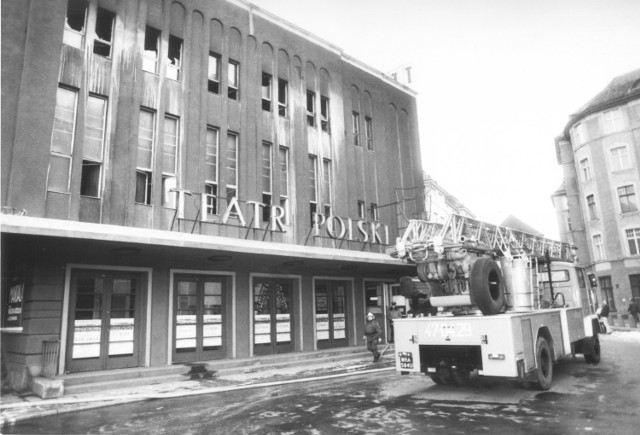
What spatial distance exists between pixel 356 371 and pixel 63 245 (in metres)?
8.73

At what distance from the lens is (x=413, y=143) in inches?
977

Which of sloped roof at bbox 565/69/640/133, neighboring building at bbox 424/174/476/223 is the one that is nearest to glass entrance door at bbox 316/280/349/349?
sloped roof at bbox 565/69/640/133

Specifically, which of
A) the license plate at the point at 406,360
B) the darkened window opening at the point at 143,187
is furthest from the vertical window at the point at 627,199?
the darkened window opening at the point at 143,187

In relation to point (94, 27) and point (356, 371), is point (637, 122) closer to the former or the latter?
point (356, 371)

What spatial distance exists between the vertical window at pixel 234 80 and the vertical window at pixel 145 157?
3512 mm

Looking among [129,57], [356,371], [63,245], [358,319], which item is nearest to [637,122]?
[358,319]

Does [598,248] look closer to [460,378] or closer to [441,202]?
[441,202]

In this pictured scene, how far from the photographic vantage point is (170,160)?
48.4ft

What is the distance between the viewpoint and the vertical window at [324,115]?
66.7ft

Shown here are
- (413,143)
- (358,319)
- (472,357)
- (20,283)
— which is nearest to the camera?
(472,357)

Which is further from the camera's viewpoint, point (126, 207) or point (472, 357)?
point (126, 207)

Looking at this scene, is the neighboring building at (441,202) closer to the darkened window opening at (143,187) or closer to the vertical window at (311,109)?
the vertical window at (311,109)

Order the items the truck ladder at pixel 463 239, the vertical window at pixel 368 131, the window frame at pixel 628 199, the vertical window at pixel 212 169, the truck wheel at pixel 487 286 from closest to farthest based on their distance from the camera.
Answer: the truck wheel at pixel 487 286 → the truck ladder at pixel 463 239 → the vertical window at pixel 212 169 → the vertical window at pixel 368 131 → the window frame at pixel 628 199

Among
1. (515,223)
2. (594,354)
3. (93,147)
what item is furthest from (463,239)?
(515,223)
